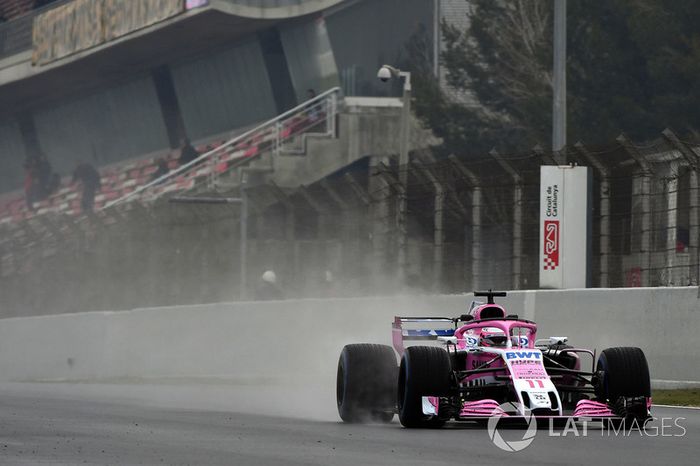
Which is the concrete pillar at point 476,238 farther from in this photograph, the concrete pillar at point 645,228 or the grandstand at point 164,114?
the grandstand at point 164,114

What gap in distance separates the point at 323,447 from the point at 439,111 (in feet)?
119

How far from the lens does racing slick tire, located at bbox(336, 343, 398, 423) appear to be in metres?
14.3

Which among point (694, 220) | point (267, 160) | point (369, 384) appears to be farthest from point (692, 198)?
point (267, 160)

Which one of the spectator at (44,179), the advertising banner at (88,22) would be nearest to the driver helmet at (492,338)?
the advertising banner at (88,22)

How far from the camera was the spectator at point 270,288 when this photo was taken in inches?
1093

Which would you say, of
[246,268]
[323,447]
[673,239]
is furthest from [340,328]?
[323,447]

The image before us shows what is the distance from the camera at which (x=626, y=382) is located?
520 inches

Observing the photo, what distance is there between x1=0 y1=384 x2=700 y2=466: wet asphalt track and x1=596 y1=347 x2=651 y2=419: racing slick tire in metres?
0.26

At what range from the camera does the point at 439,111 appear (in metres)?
47.5

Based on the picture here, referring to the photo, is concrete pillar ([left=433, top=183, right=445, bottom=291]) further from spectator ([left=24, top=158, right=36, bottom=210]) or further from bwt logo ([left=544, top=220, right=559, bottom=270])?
spectator ([left=24, top=158, right=36, bottom=210])

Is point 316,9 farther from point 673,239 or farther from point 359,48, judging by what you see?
point 673,239

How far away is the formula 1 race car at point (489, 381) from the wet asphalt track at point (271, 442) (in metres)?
0.19

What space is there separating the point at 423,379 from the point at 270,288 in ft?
49.0

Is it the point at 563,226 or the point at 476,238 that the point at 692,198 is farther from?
the point at 476,238
